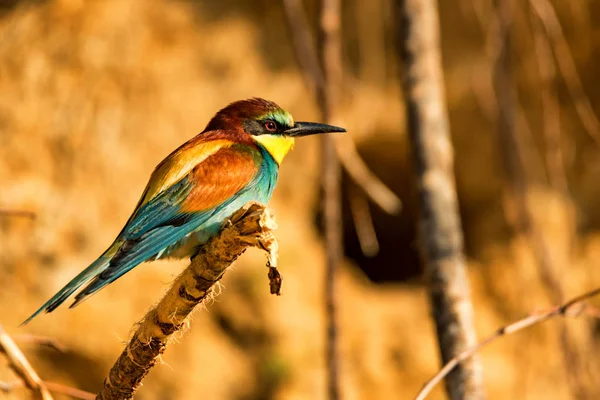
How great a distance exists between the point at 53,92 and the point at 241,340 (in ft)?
6.24

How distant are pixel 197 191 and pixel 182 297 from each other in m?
0.75

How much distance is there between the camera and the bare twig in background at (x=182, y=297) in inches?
71.2

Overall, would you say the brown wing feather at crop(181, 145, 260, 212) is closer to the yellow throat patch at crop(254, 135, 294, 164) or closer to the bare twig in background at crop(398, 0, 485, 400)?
the yellow throat patch at crop(254, 135, 294, 164)

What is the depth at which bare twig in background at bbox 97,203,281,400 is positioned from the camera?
5.93 ft

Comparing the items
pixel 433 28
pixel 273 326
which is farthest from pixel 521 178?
pixel 273 326

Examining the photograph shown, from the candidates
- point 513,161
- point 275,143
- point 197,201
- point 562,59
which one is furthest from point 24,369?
point 562,59

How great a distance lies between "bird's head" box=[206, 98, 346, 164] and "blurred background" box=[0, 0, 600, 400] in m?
2.26

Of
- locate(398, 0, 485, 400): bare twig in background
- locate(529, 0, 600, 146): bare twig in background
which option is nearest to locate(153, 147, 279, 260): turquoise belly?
locate(398, 0, 485, 400): bare twig in background

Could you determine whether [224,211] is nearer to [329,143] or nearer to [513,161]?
[329,143]

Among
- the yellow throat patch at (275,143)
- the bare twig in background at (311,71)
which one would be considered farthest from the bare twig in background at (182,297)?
the bare twig in background at (311,71)

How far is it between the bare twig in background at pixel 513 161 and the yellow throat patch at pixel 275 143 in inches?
32.0

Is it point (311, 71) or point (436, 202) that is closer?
point (436, 202)

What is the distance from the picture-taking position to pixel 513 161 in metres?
3.06

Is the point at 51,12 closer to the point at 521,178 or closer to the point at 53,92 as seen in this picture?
the point at 53,92
